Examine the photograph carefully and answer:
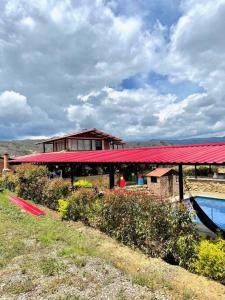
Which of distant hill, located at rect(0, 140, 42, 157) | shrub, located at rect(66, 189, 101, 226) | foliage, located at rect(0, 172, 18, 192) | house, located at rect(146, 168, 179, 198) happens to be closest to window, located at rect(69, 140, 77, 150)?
foliage, located at rect(0, 172, 18, 192)

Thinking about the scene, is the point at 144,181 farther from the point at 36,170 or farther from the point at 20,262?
the point at 20,262

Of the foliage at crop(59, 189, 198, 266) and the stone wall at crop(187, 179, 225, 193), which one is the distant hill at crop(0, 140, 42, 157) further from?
the foliage at crop(59, 189, 198, 266)

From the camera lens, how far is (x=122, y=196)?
34.8 feet

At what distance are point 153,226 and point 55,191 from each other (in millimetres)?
8707

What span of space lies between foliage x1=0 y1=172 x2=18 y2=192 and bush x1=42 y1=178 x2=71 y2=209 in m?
7.54

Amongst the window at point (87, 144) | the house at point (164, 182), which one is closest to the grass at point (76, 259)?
the house at point (164, 182)

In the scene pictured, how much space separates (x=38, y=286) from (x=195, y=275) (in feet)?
13.1

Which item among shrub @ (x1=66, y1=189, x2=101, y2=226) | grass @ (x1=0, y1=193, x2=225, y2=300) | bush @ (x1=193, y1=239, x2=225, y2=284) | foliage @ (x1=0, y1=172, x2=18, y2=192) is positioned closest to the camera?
grass @ (x1=0, y1=193, x2=225, y2=300)

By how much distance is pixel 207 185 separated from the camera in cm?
2848

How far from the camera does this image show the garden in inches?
306

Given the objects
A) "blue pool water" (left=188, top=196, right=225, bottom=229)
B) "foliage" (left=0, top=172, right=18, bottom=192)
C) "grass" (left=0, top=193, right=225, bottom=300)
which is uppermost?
"foliage" (left=0, top=172, right=18, bottom=192)

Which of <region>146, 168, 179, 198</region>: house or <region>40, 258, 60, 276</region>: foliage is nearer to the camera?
<region>40, 258, 60, 276</region>: foliage

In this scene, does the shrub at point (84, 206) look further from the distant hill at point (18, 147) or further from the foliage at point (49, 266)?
the distant hill at point (18, 147)

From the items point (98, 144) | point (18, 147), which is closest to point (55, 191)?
point (98, 144)
